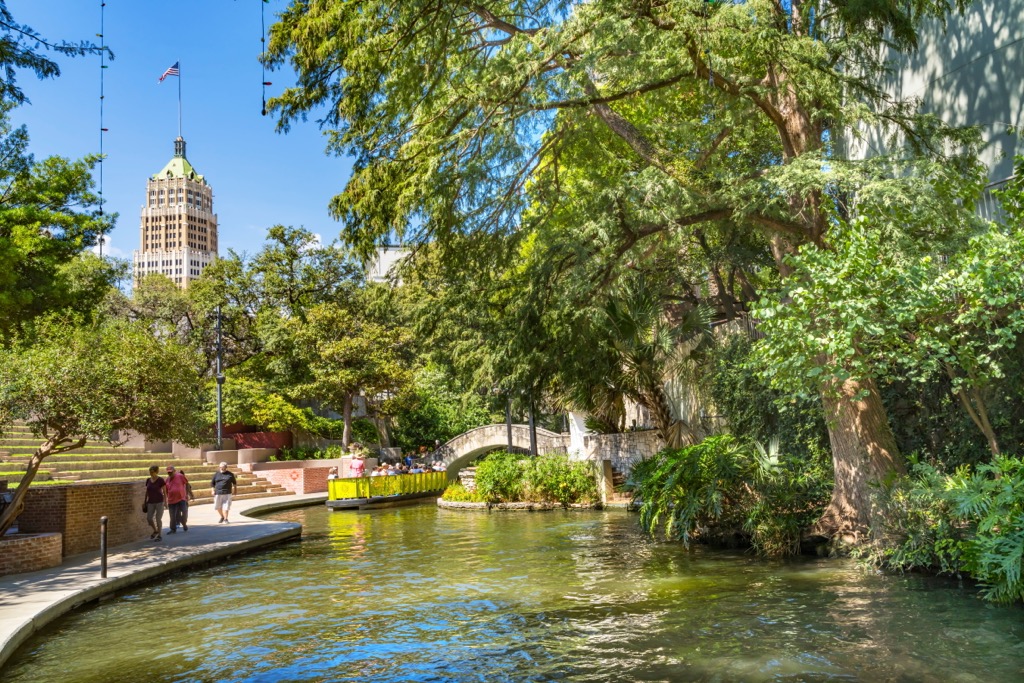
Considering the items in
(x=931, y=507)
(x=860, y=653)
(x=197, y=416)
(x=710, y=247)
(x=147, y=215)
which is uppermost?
(x=147, y=215)

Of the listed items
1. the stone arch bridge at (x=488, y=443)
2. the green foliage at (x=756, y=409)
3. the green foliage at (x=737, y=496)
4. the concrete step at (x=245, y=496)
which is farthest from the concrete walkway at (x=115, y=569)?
the stone arch bridge at (x=488, y=443)

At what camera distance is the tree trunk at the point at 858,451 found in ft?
46.1

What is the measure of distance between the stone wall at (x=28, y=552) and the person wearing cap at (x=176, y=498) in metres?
4.86

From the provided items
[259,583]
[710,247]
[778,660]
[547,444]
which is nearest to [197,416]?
[259,583]

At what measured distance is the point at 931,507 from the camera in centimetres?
1219

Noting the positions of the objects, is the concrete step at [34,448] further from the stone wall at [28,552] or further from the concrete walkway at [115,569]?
the stone wall at [28,552]

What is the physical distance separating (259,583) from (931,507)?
10664 mm

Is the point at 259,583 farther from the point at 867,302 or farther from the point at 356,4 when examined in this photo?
the point at 867,302

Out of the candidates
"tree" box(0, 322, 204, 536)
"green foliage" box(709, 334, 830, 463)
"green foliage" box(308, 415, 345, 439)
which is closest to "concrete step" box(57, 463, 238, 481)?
"green foliage" box(308, 415, 345, 439)

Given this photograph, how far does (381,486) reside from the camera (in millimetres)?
32469

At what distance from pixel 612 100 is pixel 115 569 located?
38.5ft

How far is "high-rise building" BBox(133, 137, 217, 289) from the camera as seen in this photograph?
545ft

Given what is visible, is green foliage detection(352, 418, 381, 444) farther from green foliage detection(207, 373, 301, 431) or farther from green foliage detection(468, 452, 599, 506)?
green foliage detection(468, 452, 599, 506)

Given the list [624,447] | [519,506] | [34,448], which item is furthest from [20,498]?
[34,448]
